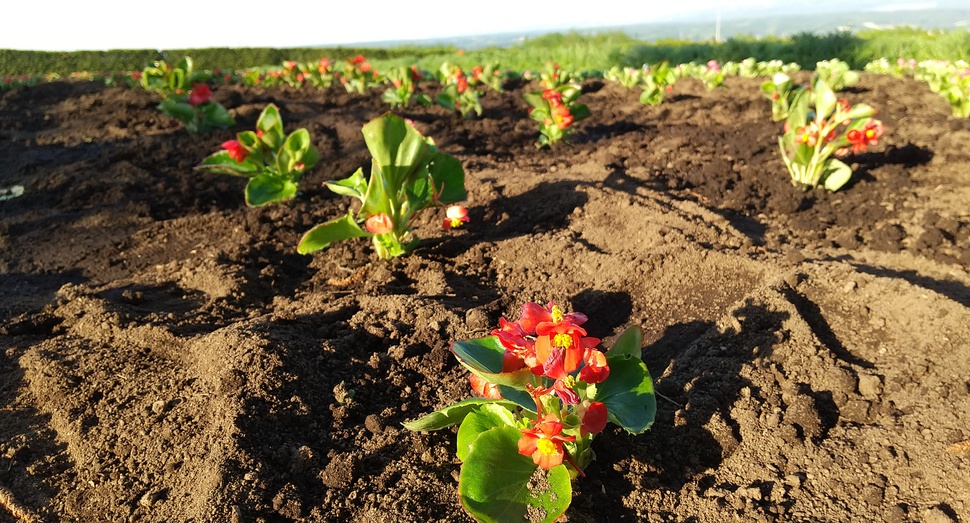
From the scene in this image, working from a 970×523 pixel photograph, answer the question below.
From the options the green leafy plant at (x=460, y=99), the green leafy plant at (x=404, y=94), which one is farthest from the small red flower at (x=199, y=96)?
the green leafy plant at (x=460, y=99)

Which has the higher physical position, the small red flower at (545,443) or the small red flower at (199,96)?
the small red flower at (199,96)

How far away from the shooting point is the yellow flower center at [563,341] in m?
1.65

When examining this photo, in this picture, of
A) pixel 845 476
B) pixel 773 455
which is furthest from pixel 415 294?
pixel 845 476

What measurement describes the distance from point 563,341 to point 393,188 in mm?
2191

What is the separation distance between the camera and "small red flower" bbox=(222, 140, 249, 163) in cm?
463

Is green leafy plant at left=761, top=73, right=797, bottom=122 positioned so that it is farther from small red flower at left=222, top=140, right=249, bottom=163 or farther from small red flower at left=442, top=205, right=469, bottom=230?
small red flower at left=222, top=140, right=249, bottom=163

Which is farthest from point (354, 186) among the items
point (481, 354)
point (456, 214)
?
point (481, 354)

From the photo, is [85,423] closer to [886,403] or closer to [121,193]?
[886,403]

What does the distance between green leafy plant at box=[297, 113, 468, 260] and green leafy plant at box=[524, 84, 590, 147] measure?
2.83 m

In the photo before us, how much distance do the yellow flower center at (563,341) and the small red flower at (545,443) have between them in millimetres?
202

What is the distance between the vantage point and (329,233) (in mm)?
3646

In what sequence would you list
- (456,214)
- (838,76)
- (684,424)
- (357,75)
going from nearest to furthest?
(684,424) < (456,214) < (838,76) < (357,75)

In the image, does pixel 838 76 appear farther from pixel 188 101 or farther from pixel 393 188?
pixel 188 101

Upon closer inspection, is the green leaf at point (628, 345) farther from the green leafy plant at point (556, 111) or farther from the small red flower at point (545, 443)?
the green leafy plant at point (556, 111)
